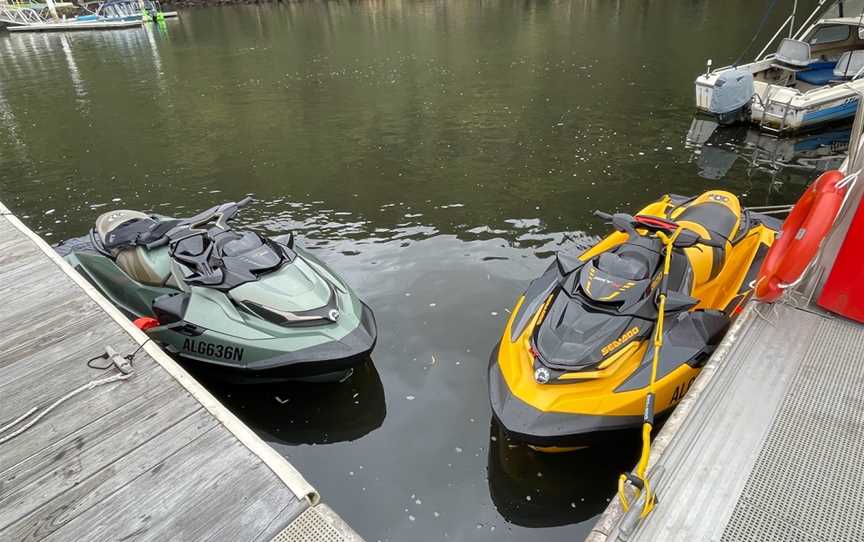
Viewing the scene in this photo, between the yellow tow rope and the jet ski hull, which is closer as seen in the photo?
the yellow tow rope

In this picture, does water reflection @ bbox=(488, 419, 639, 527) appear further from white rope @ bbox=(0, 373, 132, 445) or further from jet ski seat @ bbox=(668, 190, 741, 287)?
white rope @ bbox=(0, 373, 132, 445)

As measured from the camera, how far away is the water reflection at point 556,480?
438 cm

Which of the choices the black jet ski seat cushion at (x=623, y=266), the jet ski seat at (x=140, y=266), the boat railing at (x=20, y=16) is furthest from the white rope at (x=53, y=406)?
the boat railing at (x=20, y=16)

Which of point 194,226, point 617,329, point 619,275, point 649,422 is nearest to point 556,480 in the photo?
point 649,422

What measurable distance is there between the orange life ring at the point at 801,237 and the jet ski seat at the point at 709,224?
50cm

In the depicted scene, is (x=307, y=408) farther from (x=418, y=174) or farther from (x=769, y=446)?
(x=418, y=174)

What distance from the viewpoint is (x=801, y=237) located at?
4.55m

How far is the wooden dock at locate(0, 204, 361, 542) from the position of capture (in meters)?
3.22

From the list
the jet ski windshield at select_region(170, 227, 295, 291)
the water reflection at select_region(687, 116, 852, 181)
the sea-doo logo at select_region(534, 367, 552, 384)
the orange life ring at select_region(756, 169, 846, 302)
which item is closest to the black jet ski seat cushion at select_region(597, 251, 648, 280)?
the orange life ring at select_region(756, 169, 846, 302)

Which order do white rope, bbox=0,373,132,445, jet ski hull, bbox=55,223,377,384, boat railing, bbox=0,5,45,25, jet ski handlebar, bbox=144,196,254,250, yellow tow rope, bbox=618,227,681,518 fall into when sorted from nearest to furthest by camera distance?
yellow tow rope, bbox=618,227,681,518, white rope, bbox=0,373,132,445, jet ski hull, bbox=55,223,377,384, jet ski handlebar, bbox=144,196,254,250, boat railing, bbox=0,5,45,25

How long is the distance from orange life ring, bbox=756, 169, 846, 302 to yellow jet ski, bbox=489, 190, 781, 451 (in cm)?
44

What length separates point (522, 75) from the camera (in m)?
19.5

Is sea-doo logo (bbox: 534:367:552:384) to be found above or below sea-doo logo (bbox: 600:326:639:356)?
below

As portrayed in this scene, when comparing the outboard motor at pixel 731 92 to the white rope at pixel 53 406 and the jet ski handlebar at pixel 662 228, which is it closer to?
the jet ski handlebar at pixel 662 228
